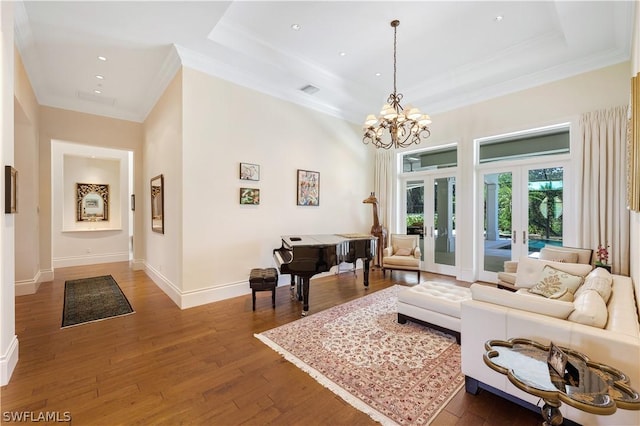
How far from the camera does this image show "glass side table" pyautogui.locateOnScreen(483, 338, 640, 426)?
50.3 inches

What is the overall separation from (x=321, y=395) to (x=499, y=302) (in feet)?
5.14

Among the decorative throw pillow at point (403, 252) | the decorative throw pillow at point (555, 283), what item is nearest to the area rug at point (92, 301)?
the decorative throw pillow at point (403, 252)

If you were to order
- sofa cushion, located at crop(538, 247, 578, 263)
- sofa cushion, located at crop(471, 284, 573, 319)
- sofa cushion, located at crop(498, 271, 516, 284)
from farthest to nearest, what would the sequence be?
sofa cushion, located at crop(498, 271, 516, 284), sofa cushion, located at crop(538, 247, 578, 263), sofa cushion, located at crop(471, 284, 573, 319)

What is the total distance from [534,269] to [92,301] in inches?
253

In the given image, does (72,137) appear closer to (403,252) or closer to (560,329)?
(403,252)

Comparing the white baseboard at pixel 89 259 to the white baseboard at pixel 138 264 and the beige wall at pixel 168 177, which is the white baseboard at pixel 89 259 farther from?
the beige wall at pixel 168 177

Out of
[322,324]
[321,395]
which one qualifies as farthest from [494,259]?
[321,395]

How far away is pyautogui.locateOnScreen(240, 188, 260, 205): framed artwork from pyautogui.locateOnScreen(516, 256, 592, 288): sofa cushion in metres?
4.08

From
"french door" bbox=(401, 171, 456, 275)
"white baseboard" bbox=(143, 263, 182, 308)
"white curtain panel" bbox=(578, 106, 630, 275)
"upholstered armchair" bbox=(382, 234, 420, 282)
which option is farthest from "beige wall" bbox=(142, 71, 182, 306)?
"white curtain panel" bbox=(578, 106, 630, 275)

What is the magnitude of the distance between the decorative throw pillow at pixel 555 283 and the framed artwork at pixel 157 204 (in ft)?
18.7

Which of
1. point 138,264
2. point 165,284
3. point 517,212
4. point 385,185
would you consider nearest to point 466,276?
point 517,212

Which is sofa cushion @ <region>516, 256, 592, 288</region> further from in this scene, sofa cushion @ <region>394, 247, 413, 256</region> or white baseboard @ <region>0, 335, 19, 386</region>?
white baseboard @ <region>0, 335, 19, 386</region>

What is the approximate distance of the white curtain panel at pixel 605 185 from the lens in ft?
13.0

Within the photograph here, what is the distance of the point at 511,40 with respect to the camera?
4.21 metres
